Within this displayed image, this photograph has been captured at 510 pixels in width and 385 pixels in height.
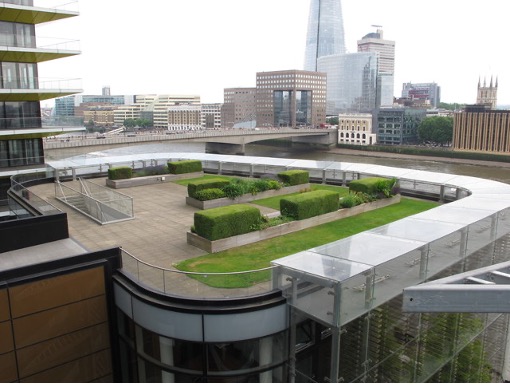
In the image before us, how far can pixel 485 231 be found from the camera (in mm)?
13523

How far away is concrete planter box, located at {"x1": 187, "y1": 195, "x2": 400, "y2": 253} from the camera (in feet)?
47.0

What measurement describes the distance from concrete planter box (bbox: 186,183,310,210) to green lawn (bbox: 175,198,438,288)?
4.69 metres

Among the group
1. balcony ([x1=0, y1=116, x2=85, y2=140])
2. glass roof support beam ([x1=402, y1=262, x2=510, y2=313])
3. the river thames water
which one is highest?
balcony ([x1=0, y1=116, x2=85, y2=140])

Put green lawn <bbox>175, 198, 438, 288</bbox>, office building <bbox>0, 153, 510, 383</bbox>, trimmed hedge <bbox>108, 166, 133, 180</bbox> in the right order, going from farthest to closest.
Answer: trimmed hedge <bbox>108, 166, 133, 180</bbox> → green lawn <bbox>175, 198, 438, 288</bbox> → office building <bbox>0, 153, 510, 383</bbox>

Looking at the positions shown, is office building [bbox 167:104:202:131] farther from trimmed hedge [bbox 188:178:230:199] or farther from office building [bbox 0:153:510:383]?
office building [bbox 0:153:510:383]

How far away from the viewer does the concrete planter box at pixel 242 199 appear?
1966 centimetres

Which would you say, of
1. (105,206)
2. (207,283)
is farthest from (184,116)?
(207,283)

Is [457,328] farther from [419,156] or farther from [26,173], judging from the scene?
[419,156]

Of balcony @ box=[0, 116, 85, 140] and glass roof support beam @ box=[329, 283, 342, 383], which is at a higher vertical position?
balcony @ box=[0, 116, 85, 140]

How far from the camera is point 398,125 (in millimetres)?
116625

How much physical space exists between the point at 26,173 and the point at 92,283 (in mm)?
17662

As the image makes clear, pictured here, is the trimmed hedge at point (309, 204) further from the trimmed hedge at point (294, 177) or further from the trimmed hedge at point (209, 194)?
the trimmed hedge at point (294, 177)

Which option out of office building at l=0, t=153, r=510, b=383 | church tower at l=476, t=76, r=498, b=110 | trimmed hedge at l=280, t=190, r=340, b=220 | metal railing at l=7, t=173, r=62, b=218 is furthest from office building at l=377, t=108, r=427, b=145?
office building at l=0, t=153, r=510, b=383

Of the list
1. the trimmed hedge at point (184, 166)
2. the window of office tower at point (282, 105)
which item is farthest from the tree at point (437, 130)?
the trimmed hedge at point (184, 166)
